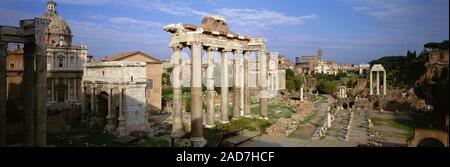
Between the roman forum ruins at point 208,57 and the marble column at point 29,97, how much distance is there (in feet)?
20.5

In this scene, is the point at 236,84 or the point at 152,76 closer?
the point at 236,84

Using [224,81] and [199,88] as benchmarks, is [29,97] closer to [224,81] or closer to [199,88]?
[199,88]

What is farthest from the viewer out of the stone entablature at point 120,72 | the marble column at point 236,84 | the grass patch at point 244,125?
the stone entablature at point 120,72

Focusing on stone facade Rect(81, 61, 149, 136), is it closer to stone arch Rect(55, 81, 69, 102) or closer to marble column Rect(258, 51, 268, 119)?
stone arch Rect(55, 81, 69, 102)

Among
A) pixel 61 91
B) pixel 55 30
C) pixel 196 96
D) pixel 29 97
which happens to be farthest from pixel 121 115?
pixel 55 30

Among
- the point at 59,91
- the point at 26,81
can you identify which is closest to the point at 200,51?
the point at 26,81

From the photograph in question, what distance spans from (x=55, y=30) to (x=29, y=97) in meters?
29.4

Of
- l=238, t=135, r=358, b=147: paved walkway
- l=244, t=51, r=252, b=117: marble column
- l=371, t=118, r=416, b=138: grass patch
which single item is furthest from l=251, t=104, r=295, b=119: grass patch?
l=238, t=135, r=358, b=147: paved walkway

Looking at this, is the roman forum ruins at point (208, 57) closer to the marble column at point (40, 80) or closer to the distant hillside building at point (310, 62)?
the marble column at point (40, 80)

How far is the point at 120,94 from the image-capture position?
22.5 meters

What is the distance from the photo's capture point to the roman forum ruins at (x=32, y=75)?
14320 millimetres

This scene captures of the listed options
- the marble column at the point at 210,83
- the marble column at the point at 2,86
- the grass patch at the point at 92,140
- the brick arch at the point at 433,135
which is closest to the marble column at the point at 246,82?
the marble column at the point at 210,83
